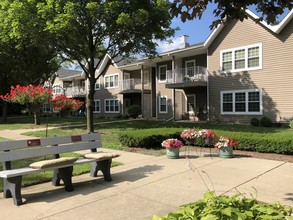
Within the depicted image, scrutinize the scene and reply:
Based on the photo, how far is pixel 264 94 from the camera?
19.7 m

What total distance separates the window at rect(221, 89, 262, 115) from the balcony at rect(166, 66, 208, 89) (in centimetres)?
213

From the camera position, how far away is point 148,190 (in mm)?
5613

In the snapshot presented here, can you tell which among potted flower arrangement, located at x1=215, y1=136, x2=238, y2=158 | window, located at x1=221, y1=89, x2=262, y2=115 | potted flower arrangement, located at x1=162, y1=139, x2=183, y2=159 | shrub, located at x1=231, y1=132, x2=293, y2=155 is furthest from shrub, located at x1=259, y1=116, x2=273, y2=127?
potted flower arrangement, located at x1=162, y1=139, x2=183, y2=159

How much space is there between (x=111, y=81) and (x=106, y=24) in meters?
19.4

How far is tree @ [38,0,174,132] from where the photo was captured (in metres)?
15.4

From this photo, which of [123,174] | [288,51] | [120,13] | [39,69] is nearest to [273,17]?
[123,174]

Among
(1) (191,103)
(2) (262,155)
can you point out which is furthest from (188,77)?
(2) (262,155)

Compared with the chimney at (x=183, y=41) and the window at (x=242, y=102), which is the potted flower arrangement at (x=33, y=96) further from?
the chimney at (x=183, y=41)

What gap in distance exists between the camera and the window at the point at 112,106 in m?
34.9

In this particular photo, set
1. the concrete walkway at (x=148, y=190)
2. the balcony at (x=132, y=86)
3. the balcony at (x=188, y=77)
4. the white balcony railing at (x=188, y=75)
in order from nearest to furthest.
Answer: the concrete walkway at (x=148, y=190) < the balcony at (x=188, y=77) < the white balcony railing at (x=188, y=75) < the balcony at (x=132, y=86)

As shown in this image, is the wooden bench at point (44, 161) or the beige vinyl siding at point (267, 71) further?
the beige vinyl siding at point (267, 71)

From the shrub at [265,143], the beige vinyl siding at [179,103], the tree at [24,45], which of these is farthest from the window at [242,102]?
the tree at [24,45]

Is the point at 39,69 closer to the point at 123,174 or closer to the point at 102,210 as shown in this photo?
the point at 123,174

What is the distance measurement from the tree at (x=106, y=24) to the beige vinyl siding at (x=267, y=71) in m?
5.46
